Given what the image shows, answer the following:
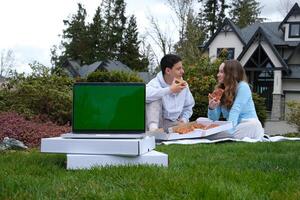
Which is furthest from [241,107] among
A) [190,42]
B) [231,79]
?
[190,42]

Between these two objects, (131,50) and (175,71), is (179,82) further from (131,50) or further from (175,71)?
(131,50)

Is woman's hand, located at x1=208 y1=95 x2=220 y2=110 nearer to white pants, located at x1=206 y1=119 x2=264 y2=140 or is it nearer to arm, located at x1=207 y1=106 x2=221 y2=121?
arm, located at x1=207 y1=106 x2=221 y2=121

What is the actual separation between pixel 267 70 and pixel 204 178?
34919 millimetres

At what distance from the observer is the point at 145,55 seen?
5444cm

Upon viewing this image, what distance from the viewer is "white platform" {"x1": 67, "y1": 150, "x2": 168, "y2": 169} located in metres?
4.44

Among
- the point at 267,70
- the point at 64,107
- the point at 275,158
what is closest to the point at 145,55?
the point at 267,70

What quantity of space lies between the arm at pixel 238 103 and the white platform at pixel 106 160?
13.3 ft

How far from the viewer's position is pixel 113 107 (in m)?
4.71

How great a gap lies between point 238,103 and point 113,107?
4.04 m

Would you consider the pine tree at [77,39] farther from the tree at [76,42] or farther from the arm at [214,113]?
the arm at [214,113]

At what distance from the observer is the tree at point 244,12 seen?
195 feet

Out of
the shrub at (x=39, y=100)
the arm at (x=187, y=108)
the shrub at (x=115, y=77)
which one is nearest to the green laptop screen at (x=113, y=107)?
the arm at (x=187, y=108)

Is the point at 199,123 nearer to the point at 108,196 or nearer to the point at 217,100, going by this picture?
the point at 217,100

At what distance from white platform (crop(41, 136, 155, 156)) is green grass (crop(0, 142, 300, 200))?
0.57 feet
